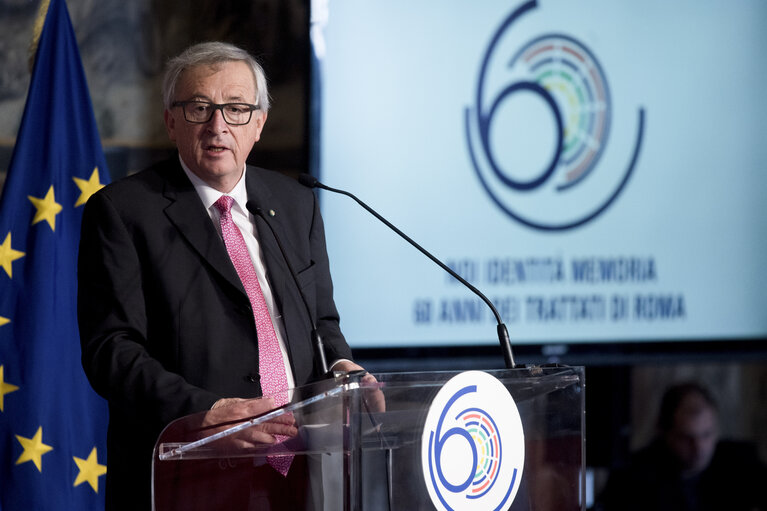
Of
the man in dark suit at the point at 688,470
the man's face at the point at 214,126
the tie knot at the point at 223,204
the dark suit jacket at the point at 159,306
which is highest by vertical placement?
the man's face at the point at 214,126

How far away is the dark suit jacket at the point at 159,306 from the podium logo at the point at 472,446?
47 cm

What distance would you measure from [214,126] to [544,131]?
209 cm

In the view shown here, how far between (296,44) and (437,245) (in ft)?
2.98

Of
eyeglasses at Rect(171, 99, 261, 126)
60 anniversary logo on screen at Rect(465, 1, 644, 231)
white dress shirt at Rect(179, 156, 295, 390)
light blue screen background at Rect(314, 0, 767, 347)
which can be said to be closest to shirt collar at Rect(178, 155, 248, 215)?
white dress shirt at Rect(179, 156, 295, 390)

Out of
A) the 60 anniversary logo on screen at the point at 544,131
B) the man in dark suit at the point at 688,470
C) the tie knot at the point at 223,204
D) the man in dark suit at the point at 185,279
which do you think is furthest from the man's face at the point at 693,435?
the tie knot at the point at 223,204

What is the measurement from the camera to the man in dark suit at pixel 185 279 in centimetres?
173

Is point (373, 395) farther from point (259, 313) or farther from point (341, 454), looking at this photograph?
point (259, 313)

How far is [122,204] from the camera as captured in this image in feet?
5.93

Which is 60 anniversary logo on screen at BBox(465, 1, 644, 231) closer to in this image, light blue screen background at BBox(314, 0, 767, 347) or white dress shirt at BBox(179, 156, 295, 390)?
light blue screen background at BBox(314, 0, 767, 347)

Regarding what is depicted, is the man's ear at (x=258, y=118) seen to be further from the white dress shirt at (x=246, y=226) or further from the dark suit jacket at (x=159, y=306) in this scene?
the dark suit jacket at (x=159, y=306)

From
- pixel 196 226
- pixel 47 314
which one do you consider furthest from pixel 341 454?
pixel 47 314

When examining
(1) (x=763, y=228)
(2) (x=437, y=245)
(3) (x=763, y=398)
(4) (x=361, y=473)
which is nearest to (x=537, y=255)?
(2) (x=437, y=245)

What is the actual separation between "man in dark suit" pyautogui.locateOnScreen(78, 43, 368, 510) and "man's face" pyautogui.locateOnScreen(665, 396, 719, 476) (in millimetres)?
2342

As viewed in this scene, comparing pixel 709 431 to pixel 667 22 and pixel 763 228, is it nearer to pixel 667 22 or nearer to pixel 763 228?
pixel 763 228
